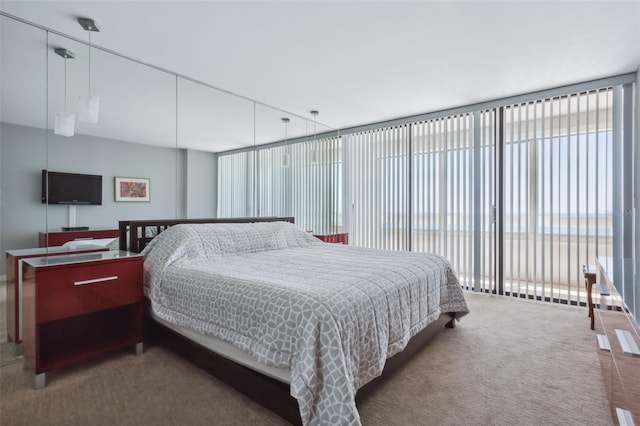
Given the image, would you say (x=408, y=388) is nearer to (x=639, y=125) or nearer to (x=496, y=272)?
(x=496, y=272)

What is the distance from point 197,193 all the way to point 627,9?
4.00 meters

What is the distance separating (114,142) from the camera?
8.89 feet

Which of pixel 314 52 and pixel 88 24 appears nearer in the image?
pixel 88 24

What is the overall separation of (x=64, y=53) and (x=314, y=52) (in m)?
2.10

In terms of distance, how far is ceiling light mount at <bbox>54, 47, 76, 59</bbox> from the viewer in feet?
8.22

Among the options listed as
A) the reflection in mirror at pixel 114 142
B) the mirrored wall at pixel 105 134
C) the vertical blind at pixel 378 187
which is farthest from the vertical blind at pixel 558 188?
the reflection in mirror at pixel 114 142

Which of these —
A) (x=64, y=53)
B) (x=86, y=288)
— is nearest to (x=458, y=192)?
(x=86, y=288)

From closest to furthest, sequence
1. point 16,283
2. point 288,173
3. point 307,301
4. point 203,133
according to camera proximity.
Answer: point 307,301
point 16,283
point 203,133
point 288,173

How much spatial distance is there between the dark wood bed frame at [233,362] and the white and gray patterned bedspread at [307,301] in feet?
0.54

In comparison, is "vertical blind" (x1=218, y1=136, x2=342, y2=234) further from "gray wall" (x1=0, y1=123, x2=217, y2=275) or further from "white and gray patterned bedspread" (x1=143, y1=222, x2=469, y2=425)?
"white and gray patterned bedspread" (x1=143, y1=222, x2=469, y2=425)

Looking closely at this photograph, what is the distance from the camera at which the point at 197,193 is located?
3.50 metres

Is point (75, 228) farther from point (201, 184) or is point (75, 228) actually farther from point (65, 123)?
point (201, 184)

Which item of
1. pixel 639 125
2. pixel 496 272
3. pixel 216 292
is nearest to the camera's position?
pixel 216 292

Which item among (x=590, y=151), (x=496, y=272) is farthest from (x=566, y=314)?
(x=590, y=151)
